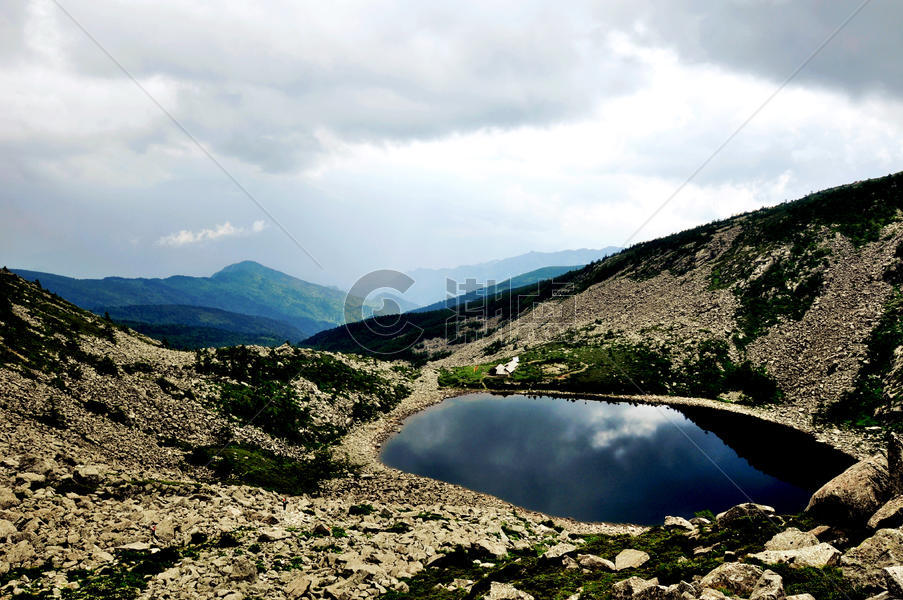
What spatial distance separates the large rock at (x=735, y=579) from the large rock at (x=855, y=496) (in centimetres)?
725

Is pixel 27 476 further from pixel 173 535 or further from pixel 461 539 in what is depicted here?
pixel 461 539

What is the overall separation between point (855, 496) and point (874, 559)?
540 cm

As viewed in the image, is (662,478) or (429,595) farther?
(662,478)

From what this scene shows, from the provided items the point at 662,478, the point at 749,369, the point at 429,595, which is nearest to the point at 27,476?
the point at 429,595

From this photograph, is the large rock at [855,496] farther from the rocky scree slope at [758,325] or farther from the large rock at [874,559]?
the rocky scree slope at [758,325]

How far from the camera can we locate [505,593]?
49.2 ft

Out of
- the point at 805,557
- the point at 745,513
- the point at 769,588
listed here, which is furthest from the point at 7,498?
the point at 745,513

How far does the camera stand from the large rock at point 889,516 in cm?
1487

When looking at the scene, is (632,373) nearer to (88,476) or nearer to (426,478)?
(426,478)

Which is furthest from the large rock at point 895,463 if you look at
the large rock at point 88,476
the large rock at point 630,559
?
the large rock at point 88,476

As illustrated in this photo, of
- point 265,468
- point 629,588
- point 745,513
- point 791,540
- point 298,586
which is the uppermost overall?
point 791,540

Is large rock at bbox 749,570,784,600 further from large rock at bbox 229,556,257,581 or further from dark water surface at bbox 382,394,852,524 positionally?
dark water surface at bbox 382,394,852,524

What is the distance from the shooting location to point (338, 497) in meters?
33.7

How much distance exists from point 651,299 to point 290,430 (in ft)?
262
